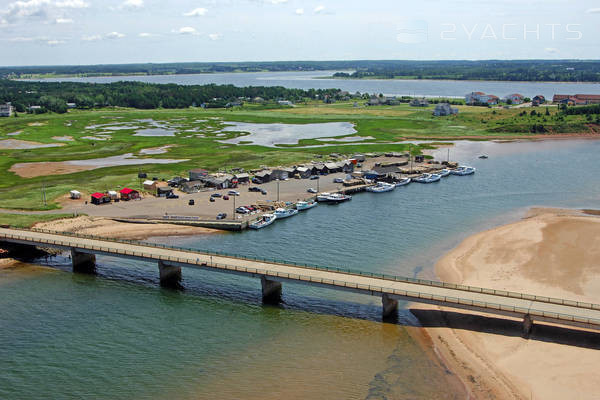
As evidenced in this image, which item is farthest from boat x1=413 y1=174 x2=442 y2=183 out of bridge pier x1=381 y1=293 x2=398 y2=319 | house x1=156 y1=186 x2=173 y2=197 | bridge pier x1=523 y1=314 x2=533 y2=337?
bridge pier x1=523 y1=314 x2=533 y2=337

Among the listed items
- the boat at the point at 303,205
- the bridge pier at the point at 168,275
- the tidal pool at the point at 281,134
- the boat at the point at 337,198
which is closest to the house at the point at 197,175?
the boat at the point at 303,205

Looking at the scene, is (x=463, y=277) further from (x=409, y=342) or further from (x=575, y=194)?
(x=575, y=194)

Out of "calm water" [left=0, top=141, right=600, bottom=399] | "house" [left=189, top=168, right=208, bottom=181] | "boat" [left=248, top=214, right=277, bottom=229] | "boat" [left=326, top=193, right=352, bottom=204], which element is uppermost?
"house" [left=189, top=168, right=208, bottom=181]

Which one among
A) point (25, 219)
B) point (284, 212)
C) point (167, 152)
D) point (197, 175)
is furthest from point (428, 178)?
point (25, 219)

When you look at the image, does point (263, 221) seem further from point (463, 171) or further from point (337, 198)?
point (463, 171)

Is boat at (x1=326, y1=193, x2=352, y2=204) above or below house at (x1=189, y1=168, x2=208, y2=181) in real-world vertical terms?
below

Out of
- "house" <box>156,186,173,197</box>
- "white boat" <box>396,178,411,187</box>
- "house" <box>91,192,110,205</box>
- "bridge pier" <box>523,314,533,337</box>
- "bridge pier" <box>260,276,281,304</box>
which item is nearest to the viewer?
"bridge pier" <box>523,314,533,337</box>

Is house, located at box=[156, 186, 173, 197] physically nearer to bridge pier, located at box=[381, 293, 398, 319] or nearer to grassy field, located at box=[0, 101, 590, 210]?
grassy field, located at box=[0, 101, 590, 210]
